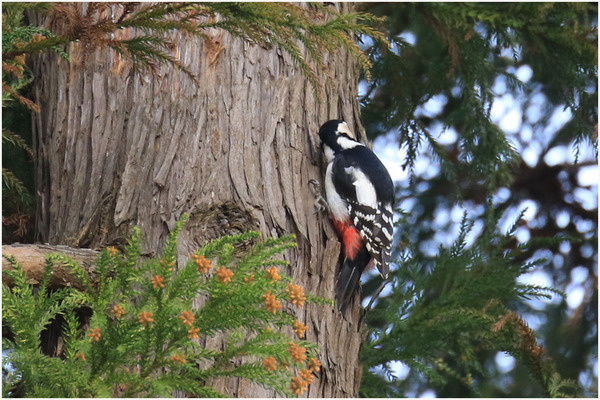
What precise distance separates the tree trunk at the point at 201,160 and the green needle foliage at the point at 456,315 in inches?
30.3

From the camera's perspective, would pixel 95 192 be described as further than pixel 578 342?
No

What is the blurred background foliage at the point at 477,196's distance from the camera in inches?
171

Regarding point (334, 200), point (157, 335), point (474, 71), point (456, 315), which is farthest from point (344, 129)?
point (157, 335)

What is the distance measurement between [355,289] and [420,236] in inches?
81.6

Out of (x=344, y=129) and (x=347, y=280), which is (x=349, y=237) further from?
(x=344, y=129)

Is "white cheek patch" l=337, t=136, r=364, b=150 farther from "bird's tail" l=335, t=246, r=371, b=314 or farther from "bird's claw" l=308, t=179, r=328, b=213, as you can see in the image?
"bird's tail" l=335, t=246, r=371, b=314

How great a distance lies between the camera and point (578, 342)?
543 centimetres

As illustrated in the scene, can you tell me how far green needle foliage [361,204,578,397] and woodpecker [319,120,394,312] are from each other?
39 cm

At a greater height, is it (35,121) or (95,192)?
(35,121)

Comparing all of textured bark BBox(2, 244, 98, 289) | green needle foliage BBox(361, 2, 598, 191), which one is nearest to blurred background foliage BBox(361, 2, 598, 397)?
green needle foliage BBox(361, 2, 598, 191)

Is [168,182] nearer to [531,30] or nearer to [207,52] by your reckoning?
[207,52]

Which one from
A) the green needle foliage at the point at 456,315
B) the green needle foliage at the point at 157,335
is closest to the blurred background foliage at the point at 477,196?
the green needle foliage at the point at 456,315

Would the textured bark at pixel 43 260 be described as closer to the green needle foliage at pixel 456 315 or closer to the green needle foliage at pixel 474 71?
the green needle foliage at pixel 456 315

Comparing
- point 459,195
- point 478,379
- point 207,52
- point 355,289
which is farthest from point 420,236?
point 207,52
